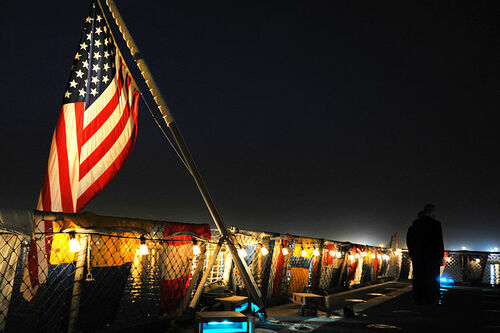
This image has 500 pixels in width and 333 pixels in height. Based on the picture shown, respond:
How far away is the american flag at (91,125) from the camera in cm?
601

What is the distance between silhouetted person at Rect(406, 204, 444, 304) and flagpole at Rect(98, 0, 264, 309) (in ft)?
12.2

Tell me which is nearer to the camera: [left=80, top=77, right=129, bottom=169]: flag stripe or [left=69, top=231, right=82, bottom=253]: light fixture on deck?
[left=69, top=231, right=82, bottom=253]: light fixture on deck

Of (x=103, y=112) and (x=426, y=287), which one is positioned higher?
(x=103, y=112)

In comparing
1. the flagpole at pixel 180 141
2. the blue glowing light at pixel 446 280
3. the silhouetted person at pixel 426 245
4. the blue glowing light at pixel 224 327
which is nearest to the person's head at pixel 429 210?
the silhouetted person at pixel 426 245

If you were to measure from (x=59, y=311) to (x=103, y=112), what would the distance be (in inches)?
129

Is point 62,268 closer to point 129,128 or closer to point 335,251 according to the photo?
point 129,128

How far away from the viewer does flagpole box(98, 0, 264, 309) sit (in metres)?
6.46

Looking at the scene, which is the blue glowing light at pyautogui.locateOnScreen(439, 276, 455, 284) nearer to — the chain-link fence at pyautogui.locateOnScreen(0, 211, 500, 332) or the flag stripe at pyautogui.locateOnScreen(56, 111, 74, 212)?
the chain-link fence at pyautogui.locateOnScreen(0, 211, 500, 332)

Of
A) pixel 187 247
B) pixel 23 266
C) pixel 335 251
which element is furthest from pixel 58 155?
pixel 335 251

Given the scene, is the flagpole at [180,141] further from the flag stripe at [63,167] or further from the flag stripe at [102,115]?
the flag stripe at [63,167]

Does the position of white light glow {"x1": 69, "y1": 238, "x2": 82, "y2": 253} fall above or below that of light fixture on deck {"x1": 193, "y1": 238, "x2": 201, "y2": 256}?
above

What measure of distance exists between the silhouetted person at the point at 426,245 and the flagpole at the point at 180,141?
372 cm

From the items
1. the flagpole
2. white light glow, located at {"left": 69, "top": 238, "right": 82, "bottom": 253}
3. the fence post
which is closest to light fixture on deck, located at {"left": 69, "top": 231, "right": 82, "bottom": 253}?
white light glow, located at {"left": 69, "top": 238, "right": 82, "bottom": 253}

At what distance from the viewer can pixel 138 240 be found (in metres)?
6.90
